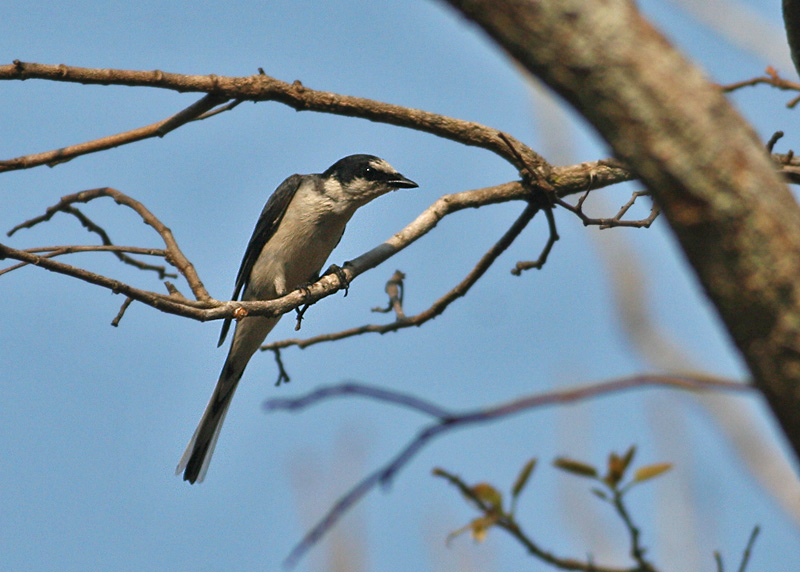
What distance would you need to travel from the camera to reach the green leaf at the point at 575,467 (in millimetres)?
2916

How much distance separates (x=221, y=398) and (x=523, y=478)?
190 inches

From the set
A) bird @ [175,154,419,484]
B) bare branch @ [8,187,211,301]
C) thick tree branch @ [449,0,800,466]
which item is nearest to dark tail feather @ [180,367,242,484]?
bird @ [175,154,419,484]

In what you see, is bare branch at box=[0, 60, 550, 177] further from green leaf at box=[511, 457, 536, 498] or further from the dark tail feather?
the dark tail feather

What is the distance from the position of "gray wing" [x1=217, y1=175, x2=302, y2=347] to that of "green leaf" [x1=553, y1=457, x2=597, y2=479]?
5086mm

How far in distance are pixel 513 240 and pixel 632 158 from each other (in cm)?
343

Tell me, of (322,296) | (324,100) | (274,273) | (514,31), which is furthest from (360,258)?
(514,31)

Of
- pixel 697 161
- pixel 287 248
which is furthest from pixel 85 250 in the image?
pixel 697 161

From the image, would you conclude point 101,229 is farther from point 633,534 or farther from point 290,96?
point 633,534

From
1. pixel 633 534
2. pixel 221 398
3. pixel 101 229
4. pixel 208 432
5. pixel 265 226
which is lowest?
pixel 633 534

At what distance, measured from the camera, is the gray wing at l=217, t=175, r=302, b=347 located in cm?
763

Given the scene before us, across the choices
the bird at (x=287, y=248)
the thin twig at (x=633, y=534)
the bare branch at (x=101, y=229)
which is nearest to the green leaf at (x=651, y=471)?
the thin twig at (x=633, y=534)

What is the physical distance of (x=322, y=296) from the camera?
178 inches

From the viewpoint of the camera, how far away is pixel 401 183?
732 cm

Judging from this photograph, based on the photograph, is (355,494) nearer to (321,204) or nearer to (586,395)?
(586,395)
